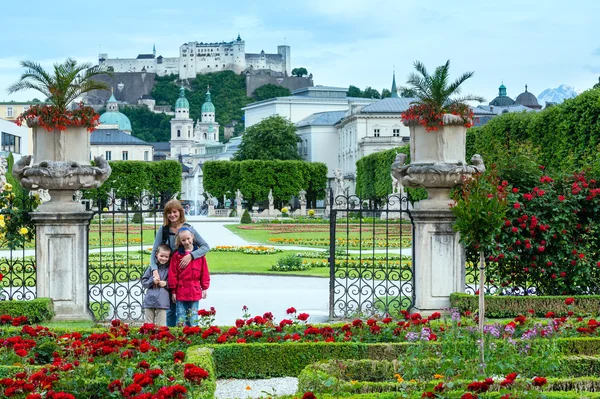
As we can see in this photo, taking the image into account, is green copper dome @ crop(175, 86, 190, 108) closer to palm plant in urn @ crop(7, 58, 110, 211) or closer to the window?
the window

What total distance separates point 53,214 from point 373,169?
173 ft

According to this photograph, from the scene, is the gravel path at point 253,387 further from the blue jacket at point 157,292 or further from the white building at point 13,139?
the white building at point 13,139

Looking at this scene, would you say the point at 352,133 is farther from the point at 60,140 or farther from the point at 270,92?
the point at 60,140

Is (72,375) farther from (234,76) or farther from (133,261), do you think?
(234,76)

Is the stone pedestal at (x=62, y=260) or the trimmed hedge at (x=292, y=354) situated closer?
the trimmed hedge at (x=292, y=354)

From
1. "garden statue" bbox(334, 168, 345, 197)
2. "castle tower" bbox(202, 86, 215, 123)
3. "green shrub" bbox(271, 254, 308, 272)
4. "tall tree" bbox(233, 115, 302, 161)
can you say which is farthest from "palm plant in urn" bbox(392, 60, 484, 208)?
"castle tower" bbox(202, 86, 215, 123)

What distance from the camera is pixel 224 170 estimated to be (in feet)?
234

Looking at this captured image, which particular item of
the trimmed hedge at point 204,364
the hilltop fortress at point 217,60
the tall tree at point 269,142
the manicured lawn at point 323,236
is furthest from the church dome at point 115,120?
the trimmed hedge at point 204,364

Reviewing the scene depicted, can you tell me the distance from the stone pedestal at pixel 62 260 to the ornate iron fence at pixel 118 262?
0.69 feet

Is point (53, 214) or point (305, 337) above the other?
point (53, 214)

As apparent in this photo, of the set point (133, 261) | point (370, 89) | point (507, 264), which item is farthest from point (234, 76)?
point (507, 264)

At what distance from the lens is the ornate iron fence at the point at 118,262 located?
36.3ft

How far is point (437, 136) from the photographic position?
1079 centimetres

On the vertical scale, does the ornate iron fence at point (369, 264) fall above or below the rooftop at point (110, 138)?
below
